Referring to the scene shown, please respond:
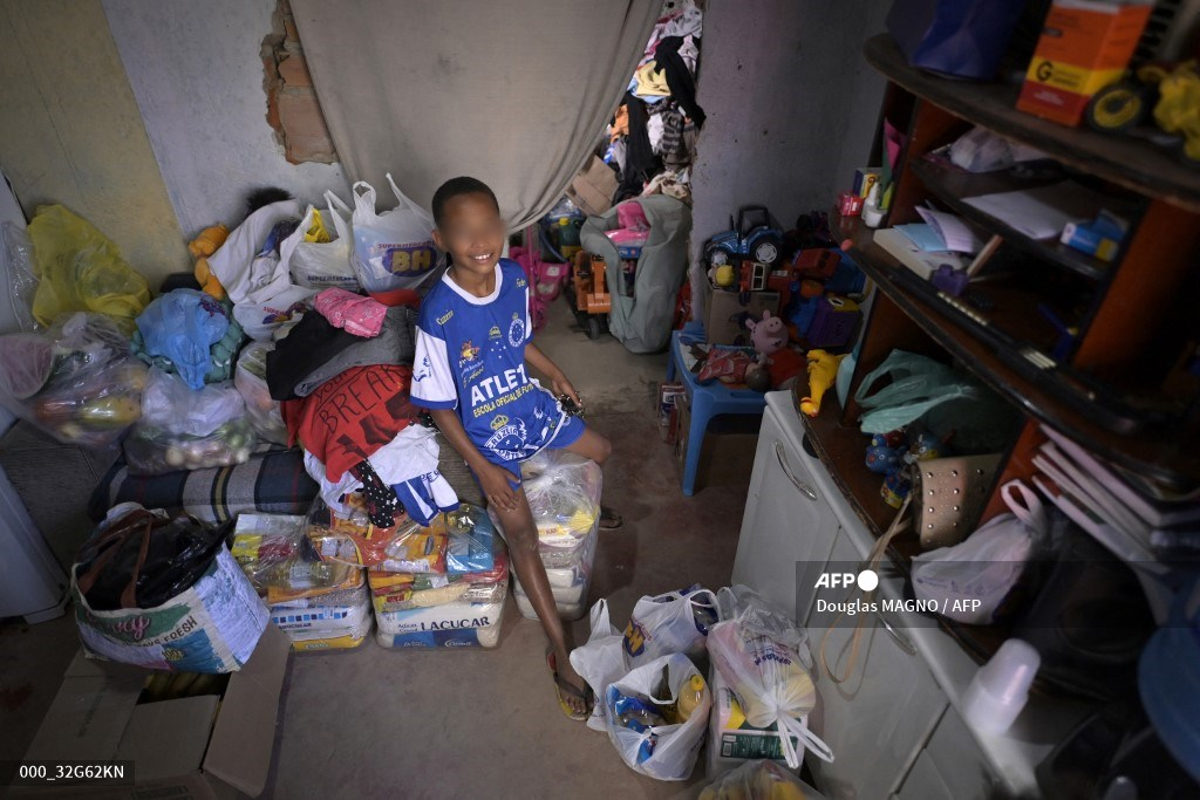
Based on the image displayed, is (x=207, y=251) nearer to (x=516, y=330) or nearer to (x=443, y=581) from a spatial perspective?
(x=516, y=330)

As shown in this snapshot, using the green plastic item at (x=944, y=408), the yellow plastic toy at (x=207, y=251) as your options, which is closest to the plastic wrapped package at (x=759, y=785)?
the green plastic item at (x=944, y=408)

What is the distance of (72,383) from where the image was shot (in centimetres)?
211

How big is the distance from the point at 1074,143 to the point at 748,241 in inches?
85.6

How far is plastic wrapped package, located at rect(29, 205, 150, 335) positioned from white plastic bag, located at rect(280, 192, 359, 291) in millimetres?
643

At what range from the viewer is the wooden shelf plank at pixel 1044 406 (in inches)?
32.1

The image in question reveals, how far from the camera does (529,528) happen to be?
6.58ft

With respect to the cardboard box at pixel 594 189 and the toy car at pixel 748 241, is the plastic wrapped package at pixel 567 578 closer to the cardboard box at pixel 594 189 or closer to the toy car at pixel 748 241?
the toy car at pixel 748 241

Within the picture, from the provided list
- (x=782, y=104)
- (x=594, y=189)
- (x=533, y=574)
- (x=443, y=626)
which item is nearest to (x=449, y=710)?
(x=443, y=626)

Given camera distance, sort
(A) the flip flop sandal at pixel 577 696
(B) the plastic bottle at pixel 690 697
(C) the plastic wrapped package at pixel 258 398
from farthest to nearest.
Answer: (C) the plastic wrapped package at pixel 258 398 → (A) the flip flop sandal at pixel 577 696 → (B) the plastic bottle at pixel 690 697

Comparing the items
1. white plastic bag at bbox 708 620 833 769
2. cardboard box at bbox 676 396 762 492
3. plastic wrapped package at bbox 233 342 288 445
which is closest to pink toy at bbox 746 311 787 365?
cardboard box at bbox 676 396 762 492

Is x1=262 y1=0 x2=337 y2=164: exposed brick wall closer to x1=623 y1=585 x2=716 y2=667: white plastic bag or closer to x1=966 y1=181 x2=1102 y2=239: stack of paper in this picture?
x1=623 y1=585 x2=716 y2=667: white plastic bag

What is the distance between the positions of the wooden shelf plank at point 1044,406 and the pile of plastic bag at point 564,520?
119cm

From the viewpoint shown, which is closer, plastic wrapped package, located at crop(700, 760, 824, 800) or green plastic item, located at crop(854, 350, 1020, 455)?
green plastic item, located at crop(854, 350, 1020, 455)

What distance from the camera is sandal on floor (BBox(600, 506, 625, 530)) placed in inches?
102
